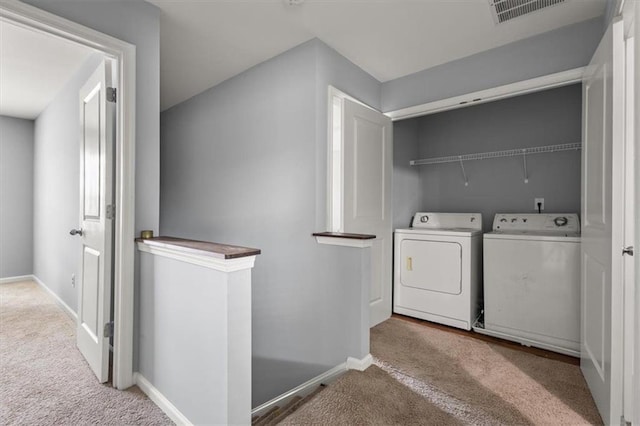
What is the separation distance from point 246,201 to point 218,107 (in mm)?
1074

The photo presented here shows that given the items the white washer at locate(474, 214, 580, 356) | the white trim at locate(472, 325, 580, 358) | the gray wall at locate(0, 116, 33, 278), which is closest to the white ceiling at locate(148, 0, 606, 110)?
the white washer at locate(474, 214, 580, 356)

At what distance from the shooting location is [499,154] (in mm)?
3273

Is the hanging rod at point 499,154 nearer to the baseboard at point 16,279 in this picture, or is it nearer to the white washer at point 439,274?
A: the white washer at point 439,274

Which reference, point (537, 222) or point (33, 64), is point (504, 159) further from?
point (33, 64)

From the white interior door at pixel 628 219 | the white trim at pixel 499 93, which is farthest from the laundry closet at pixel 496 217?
the white interior door at pixel 628 219

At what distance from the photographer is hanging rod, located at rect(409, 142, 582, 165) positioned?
2.90m

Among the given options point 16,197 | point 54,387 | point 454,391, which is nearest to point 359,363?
point 454,391

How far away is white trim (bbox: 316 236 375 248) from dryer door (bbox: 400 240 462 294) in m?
1.11

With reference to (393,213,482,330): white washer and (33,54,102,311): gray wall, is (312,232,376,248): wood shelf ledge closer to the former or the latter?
(393,213,482,330): white washer

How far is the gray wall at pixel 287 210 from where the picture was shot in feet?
7.22

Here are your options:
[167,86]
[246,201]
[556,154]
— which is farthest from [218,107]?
[556,154]

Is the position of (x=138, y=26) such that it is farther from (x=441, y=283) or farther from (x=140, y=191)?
(x=441, y=283)

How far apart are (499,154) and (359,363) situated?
2575 millimetres

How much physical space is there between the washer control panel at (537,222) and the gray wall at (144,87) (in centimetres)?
304
